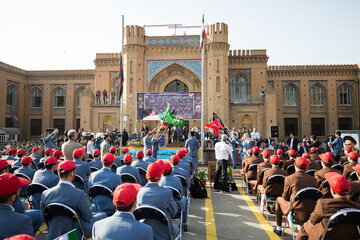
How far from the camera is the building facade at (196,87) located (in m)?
23.5

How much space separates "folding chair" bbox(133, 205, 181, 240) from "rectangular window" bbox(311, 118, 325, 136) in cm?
2963

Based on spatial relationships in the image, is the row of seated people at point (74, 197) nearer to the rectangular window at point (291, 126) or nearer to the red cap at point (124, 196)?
the red cap at point (124, 196)

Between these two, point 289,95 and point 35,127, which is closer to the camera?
point 289,95

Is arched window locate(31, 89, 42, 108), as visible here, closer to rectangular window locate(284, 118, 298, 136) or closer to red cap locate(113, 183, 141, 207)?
rectangular window locate(284, 118, 298, 136)

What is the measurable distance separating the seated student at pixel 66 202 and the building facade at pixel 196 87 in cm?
1961

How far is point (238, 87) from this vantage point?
26719 millimetres

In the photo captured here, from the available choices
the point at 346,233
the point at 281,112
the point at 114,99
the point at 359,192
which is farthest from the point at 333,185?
the point at 281,112

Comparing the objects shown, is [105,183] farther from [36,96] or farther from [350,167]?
[36,96]

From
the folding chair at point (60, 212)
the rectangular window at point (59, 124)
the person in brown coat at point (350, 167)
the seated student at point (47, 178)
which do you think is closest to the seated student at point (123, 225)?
the folding chair at point (60, 212)

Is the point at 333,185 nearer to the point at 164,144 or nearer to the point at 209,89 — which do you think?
the point at 164,144

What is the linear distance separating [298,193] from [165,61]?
21.7m

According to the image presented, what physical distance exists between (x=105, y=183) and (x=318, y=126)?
97.1 ft

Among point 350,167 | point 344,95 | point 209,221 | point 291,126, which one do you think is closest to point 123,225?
point 209,221

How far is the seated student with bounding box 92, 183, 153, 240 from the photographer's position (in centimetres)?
216
